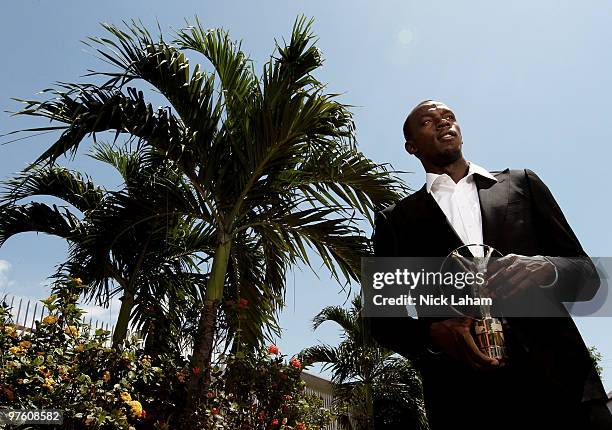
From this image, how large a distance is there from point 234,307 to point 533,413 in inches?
136

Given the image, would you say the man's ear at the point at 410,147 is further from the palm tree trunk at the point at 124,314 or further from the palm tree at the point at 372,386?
the palm tree at the point at 372,386

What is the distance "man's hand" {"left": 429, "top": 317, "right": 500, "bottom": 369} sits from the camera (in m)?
0.85

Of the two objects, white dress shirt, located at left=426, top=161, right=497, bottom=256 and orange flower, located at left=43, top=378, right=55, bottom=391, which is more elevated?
white dress shirt, located at left=426, top=161, right=497, bottom=256

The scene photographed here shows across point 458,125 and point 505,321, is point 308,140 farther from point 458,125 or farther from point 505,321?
point 505,321

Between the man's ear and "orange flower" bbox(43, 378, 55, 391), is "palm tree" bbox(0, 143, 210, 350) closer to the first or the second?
"orange flower" bbox(43, 378, 55, 391)

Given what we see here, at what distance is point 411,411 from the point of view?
364 inches

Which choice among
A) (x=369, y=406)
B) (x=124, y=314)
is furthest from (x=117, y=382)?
(x=369, y=406)

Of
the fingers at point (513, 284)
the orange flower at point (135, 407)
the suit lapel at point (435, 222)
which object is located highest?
the suit lapel at point (435, 222)

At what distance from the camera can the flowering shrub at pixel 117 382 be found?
8.70 feet

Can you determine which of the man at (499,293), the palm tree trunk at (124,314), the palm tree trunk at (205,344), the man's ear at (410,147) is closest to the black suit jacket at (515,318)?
the man at (499,293)

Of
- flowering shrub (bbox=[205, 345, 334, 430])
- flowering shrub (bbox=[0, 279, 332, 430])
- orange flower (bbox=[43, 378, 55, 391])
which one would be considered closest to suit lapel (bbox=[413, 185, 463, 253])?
flowering shrub (bbox=[0, 279, 332, 430])

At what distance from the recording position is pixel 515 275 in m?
0.91

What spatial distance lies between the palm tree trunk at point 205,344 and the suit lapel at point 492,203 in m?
2.86

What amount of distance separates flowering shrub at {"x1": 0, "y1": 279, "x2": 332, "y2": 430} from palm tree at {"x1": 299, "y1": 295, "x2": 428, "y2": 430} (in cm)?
479
